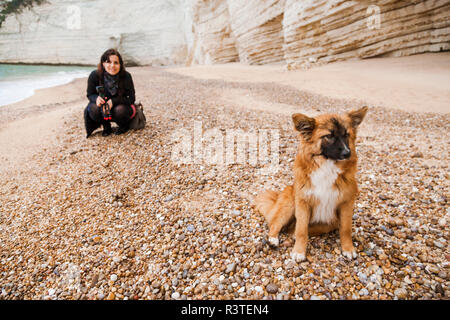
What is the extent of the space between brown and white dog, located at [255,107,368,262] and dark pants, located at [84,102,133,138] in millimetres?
3837

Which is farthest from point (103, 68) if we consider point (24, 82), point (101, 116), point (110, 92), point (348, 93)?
point (24, 82)

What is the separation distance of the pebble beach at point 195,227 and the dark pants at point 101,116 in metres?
0.24

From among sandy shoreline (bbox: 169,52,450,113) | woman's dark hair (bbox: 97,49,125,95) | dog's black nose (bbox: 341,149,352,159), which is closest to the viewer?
dog's black nose (bbox: 341,149,352,159)

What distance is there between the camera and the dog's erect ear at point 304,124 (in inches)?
76.6

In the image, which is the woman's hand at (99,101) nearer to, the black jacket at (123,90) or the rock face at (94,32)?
the black jacket at (123,90)

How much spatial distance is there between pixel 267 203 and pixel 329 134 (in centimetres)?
104

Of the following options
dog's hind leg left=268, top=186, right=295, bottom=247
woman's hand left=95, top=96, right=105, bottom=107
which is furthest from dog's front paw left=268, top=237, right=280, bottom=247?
woman's hand left=95, top=96, right=105, bottom=107

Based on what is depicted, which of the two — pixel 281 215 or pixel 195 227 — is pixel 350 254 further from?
pixel 195 227

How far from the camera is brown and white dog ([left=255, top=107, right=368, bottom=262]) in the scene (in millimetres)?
1928

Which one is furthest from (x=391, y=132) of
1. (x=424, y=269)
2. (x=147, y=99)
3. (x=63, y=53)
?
(x=63, y=53)

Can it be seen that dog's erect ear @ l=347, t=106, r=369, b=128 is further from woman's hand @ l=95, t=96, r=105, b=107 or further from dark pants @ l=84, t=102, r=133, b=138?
woman's hand @ l=95, t=96, r=105, b=107

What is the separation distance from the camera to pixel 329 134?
195 centimetres

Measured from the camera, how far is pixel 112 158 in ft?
13.6

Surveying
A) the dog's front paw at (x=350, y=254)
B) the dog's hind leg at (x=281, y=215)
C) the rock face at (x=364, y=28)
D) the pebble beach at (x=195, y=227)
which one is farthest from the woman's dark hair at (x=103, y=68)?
the rock face at (x=364, y=28)
